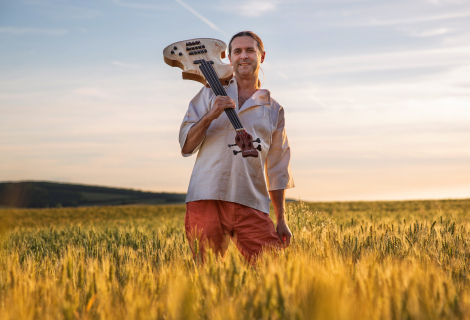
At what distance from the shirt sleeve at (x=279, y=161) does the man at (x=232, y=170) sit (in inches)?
6.6

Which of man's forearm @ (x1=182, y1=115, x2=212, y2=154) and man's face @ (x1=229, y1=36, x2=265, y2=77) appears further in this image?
man's face @ (x1=229, y1=36, x2=265, y2=77)

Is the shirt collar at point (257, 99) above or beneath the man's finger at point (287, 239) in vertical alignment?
above

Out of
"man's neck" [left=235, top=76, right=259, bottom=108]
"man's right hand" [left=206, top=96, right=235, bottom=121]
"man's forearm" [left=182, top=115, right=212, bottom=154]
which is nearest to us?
"man's right hand" [left=206, top=96, right=235, bottom=121]

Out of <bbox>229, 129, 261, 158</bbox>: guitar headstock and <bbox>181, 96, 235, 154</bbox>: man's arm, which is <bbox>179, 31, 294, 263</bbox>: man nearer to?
<bbox>181, 96, 235, 154</bbox>: man's arm

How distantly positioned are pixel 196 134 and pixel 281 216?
3.56 feet

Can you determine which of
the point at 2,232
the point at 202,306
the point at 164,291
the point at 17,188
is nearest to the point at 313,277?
the point at 202,306

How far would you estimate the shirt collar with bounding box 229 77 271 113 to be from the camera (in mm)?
3143

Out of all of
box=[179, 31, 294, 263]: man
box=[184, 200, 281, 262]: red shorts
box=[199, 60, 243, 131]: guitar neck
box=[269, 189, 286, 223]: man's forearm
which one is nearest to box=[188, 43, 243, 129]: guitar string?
box=[199, 60, 243, 131]: guitar neck

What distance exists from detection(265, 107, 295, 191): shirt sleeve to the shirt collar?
11.3 inches

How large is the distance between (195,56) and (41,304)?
210cm

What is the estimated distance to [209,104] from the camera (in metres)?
3.16

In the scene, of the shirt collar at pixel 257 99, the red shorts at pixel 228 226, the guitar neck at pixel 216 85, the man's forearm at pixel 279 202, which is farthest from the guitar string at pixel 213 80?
the man's forearm at pixel 279 202

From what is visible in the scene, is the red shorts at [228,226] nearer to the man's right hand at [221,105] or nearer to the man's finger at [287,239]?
the man's finger at [287,239]

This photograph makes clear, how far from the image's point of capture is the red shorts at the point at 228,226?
2990 millimetres
